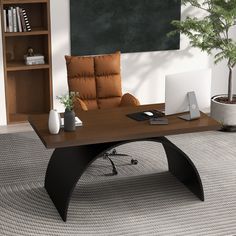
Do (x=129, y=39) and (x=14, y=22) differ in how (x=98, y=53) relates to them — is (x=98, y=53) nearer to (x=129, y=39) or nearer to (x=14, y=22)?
(x=129, y=39)

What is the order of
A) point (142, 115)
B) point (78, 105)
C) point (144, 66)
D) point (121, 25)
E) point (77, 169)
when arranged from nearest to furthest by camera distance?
1. point (77, 169)
2. point (142, 115)
3. point (78, 105)
4. point (121, 25)
5. point (144, 66)

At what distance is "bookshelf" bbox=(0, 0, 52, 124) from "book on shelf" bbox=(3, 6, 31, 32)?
7 centimetres

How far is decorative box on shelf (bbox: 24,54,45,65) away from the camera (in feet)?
25.2

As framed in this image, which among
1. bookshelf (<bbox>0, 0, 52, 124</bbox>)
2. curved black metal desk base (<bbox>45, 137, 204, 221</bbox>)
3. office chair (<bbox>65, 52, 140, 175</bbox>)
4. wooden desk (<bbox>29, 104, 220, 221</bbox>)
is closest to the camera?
wooden desk (<bbox>29, 104, 220, 221</bbox>)

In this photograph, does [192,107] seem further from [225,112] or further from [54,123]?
[225,112]

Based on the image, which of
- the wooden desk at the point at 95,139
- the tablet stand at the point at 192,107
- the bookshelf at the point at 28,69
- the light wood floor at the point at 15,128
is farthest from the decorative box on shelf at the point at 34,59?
the tablet stand at the point at 192,107

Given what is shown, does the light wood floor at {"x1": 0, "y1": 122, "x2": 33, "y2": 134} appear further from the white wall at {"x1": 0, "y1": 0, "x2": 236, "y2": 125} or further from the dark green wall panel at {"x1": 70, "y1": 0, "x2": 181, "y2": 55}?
the dark green wall panel at {"x1": 70, "y1": 0, "x2": 181, "y2": 55}

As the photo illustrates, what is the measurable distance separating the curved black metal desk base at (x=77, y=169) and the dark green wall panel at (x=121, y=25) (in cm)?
242

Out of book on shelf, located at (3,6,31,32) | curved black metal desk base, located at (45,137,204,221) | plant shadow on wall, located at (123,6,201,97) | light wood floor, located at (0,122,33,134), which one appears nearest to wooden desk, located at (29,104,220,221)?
curved black metal desk base, located at (45,137,204,221)

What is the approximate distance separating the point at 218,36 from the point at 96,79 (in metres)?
1.74

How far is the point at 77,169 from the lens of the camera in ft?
17.5

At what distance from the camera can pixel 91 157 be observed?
17.4 feet

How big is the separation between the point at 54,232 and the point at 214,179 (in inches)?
75.4

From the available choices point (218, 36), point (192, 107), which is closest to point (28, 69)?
point (218, 36)
